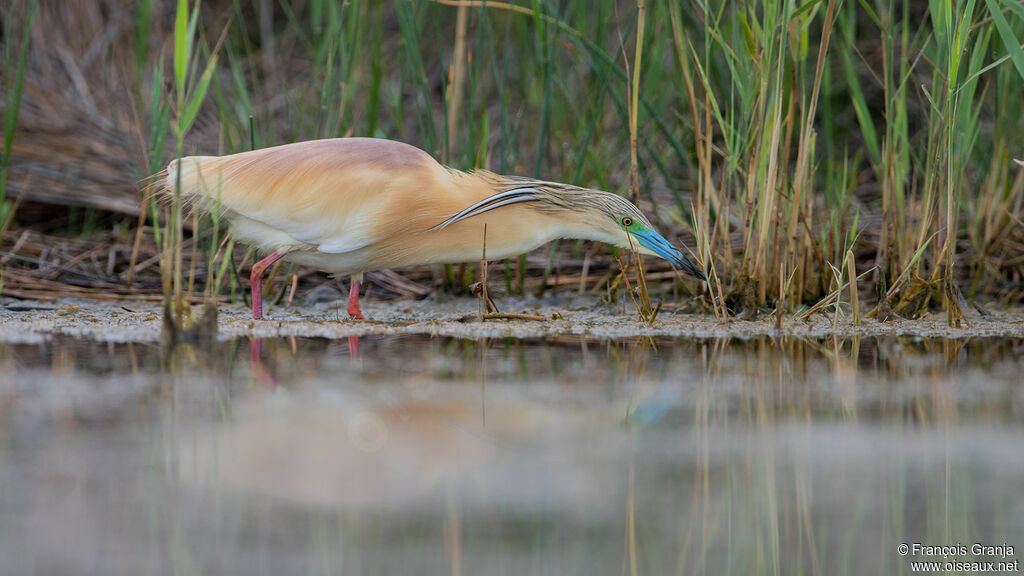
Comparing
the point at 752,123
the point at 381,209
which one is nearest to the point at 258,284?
the point at 381,209

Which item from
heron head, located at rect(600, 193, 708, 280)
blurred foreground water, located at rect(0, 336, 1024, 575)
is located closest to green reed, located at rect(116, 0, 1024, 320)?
heron head, located at rect(600, 193, 708, 280)

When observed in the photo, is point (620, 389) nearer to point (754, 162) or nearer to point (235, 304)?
point (754, 162)

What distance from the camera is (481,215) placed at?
4195 millimetres

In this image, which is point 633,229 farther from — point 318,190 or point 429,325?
point 318,190

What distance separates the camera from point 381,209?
4.11 meters

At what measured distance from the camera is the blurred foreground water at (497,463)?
5.23 ft

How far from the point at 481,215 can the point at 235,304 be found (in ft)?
4.09

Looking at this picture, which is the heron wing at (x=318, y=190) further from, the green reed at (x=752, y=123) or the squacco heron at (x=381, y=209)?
the green reed at (x=752, y=123)

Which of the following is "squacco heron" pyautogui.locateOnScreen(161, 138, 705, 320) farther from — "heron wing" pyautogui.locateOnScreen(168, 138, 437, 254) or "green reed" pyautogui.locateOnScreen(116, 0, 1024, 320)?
"green reed" pyautogui.locateOnScreen(116, 0, 1024, 320)

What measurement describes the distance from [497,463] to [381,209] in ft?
7.26

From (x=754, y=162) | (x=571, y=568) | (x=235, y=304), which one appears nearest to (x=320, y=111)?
(x=235, y=304)

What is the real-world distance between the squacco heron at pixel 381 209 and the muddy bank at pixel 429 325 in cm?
25

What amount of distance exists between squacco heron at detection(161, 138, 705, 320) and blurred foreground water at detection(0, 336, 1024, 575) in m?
1.08

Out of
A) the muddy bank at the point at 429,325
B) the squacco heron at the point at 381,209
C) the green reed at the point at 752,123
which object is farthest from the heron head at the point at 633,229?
the muddy bank at the point at 429,325
